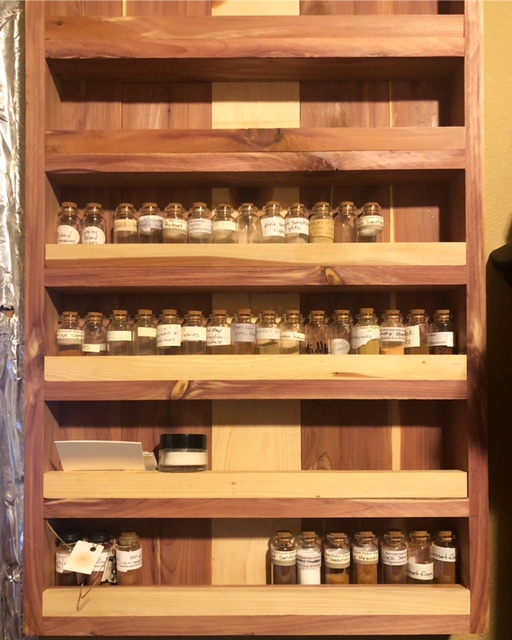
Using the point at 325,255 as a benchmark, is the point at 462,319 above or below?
below

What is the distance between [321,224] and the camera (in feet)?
3.62

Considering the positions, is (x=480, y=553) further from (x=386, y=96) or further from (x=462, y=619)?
(x=386, y=96)

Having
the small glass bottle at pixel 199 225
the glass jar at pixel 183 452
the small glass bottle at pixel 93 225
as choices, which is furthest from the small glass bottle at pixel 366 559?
the small glass bottle at pixel 93 225

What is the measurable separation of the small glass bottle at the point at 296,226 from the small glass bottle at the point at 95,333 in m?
0.43

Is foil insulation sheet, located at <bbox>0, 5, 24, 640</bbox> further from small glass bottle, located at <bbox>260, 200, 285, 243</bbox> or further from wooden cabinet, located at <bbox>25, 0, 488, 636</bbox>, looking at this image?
small glass bottle, located at <bbox>260, 200, 285, 243</bbox>

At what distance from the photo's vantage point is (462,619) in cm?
102

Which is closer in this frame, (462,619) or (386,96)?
(462,619)

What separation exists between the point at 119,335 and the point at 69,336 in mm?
103

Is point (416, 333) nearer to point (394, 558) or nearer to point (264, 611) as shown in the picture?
point (394, 558)

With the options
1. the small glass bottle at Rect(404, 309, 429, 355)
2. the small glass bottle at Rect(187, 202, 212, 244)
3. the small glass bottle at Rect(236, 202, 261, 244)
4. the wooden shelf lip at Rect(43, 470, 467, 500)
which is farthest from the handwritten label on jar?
the small glass bottle at Rect(404, 309, 429, 355)

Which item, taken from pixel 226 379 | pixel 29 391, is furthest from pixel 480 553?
pixel 29 391

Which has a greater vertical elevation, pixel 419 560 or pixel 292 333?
pixel 292 333

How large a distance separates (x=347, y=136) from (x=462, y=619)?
0.95 meters

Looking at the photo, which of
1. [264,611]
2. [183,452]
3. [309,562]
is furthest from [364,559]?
[183,452]
